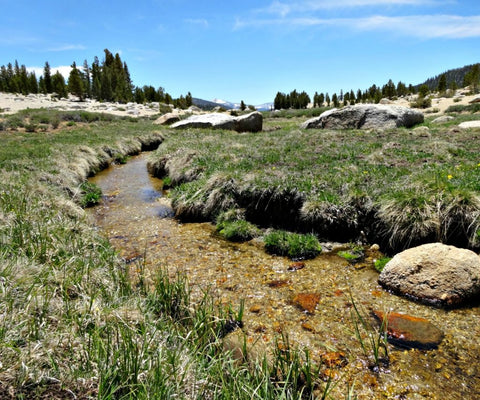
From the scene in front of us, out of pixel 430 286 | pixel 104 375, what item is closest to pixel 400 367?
pixel 430 286

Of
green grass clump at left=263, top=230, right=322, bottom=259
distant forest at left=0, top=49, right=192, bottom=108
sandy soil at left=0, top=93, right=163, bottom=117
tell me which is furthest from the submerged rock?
distant forest at left=0, top=49, right=192, bottom=108

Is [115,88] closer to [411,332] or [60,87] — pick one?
[60,87]

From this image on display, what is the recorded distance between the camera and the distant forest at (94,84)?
2977 inches

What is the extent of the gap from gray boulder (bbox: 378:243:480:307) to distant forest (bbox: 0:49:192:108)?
83189 millimetres

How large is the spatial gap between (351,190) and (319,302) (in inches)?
138

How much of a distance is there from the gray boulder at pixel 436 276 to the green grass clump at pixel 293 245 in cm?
157

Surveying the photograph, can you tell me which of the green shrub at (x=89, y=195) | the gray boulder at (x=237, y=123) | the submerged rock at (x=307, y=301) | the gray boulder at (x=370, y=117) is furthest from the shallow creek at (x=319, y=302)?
the gray boulder at (x=237, y=123)

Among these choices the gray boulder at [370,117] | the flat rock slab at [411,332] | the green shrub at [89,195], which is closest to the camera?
the flat rock slab at [411,332]

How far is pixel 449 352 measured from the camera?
3695 millimetres

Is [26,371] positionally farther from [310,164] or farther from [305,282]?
[310,164]

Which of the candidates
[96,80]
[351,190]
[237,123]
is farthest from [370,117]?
[96,80]

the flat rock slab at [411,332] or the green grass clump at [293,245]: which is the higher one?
the green grass clump at [293,245]

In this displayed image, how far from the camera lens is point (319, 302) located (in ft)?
15.8

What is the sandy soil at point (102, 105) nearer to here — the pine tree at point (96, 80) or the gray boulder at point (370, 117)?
the gray boulder at point (370, 117)
